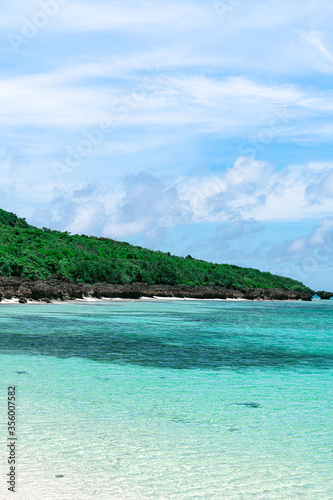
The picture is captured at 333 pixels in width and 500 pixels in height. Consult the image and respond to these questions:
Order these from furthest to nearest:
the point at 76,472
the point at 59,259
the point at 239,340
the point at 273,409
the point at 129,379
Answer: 1. the point at 59,259
2. the point at 239,340
3. the point at 129,379
4. the point at 273,409
5. the point at 76,472

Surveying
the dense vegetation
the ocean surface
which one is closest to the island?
the dense vegetation

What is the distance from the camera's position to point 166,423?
1005 cm

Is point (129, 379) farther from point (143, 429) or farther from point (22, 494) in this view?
point (22, 494)

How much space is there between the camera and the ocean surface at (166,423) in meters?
7.09

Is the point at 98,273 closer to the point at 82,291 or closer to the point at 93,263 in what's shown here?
the point at 93,263

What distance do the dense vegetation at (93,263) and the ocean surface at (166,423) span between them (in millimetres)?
54316

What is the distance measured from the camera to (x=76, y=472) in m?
7.33

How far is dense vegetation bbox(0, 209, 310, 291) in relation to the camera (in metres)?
80.6

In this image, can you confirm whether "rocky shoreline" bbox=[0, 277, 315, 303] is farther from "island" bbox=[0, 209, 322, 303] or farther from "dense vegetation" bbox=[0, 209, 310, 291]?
"dense vegetation" bbox=[0, 209, 310, 291]

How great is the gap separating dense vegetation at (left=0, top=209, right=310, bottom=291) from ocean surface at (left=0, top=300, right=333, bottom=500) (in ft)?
178

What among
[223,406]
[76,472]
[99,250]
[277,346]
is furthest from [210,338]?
[99,250]

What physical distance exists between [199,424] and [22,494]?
14.1 feet

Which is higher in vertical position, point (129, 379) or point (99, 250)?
point (99, 250)

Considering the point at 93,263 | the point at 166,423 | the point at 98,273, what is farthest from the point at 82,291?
the point at 166,423
